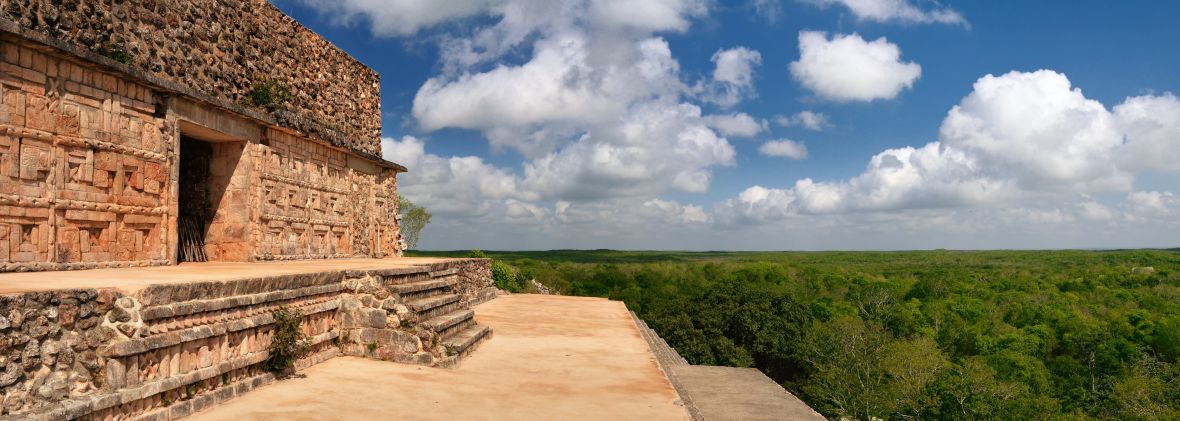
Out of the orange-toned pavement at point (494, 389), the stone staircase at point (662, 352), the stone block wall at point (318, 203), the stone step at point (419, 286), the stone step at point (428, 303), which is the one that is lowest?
the stone staircase at point (662, 352)

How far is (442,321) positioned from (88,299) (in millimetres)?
4222

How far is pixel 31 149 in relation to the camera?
20.2ft

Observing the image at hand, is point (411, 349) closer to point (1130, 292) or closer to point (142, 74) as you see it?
point (142, 74)

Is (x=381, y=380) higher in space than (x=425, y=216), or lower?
lower

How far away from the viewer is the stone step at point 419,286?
316 inches

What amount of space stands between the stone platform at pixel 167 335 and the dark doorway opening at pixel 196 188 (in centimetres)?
A: 322

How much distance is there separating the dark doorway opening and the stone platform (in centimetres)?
322

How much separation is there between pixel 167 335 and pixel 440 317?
4.06 metres

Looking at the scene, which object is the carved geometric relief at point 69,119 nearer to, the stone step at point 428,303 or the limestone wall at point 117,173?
the limestone wall at point 117,173

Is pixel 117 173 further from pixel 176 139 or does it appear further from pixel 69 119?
pixel 176 139

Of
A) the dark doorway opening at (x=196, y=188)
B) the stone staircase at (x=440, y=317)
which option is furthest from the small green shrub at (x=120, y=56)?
the stone staircase at (x=440, y=317)

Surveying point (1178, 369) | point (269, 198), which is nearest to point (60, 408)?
point (269, 198)

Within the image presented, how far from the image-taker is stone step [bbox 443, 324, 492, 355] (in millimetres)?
7516

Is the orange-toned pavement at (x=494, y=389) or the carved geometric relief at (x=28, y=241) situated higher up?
the carved geometric relief at (x=28, y=241)
